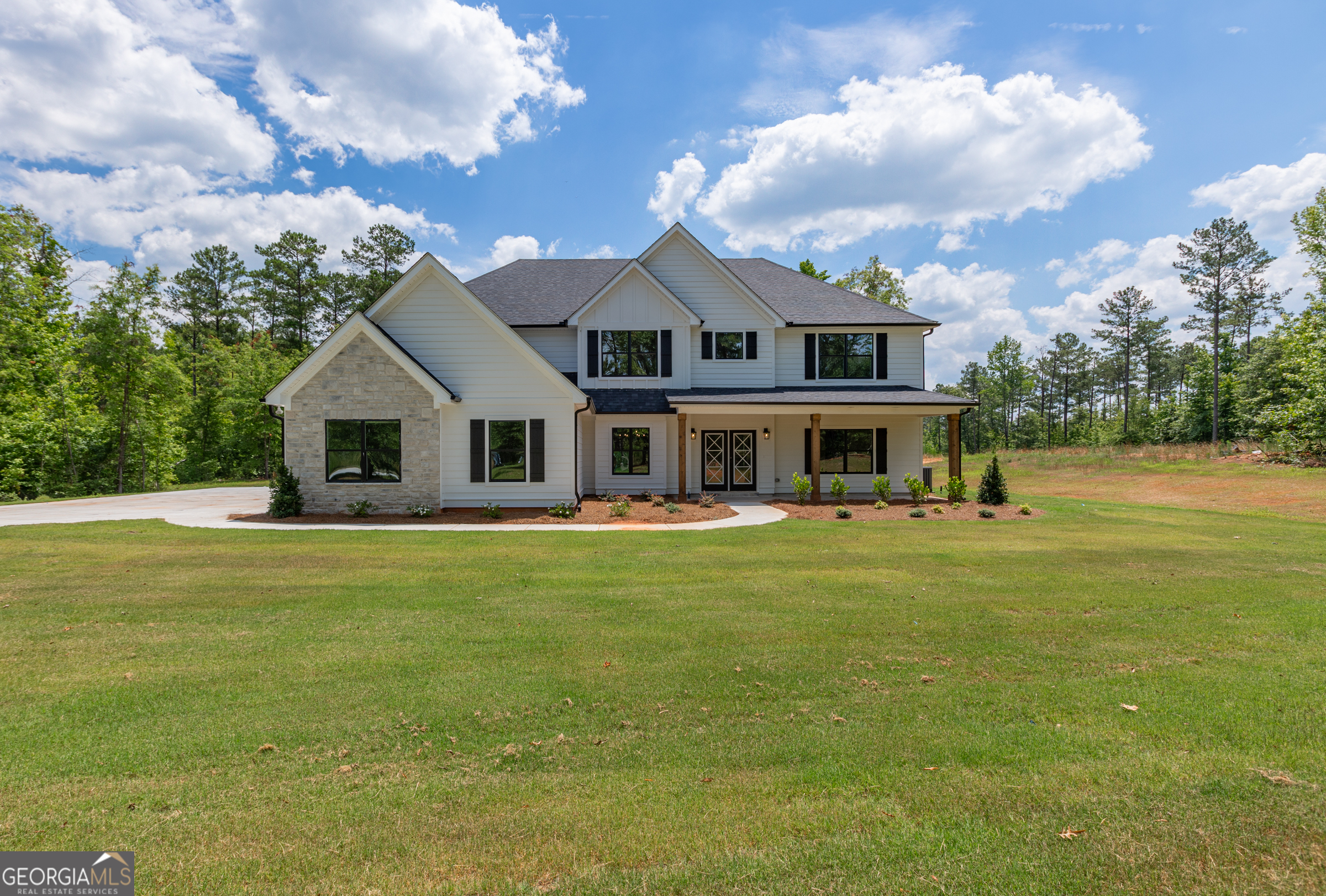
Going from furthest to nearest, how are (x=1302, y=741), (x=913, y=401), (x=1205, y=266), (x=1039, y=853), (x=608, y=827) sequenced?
1. (x=1205, y=266)
2. (x=913, y=401)
3. (x=1302, y=741)
4. (x=608, y=827)
5. (x=1039, y=853)

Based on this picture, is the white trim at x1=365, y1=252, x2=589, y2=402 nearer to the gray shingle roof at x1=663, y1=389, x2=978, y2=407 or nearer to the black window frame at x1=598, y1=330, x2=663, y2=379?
the gray shingle roof at x1=663, y1=389, x2=978, y2=407

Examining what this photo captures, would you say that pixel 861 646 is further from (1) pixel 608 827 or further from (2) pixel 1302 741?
(1) pixel 608 827

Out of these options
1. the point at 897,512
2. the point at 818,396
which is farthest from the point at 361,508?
the point at 897,512

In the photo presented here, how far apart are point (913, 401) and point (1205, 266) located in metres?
43.6

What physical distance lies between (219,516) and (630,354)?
41.5ft

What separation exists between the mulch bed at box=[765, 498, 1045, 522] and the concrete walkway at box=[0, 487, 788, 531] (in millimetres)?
705

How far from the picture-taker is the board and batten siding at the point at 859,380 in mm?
21609

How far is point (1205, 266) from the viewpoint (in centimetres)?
4453

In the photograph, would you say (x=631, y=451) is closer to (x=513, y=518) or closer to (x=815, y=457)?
(x=513, y=518)

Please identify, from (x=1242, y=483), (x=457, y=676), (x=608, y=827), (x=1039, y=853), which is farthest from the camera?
(x=1242, y=483)

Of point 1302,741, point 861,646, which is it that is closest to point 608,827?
point 861,646

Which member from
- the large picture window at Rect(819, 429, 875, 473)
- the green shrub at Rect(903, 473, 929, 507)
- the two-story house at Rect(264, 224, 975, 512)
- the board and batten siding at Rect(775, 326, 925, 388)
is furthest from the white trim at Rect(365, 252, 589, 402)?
the green shrub at Rect(903, 473, 929, 507)

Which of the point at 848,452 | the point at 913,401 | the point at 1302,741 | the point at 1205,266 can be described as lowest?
the point at 1302,741

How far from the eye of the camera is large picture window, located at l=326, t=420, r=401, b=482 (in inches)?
623
